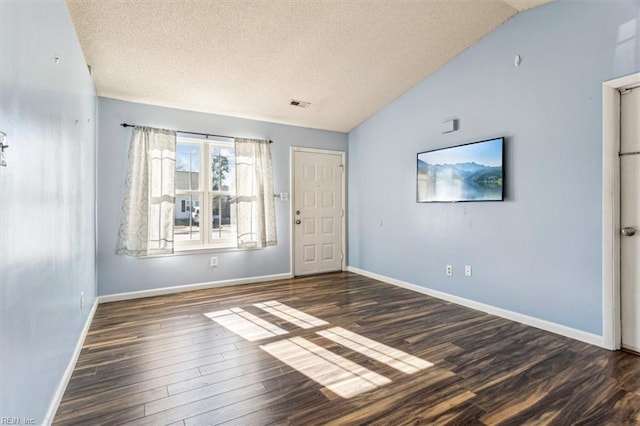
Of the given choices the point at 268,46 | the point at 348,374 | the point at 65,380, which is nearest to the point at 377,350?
the point at 348,374

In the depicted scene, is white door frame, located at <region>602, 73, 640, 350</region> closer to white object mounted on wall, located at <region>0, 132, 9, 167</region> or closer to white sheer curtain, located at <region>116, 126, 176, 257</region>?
white object mounted on wall, located at <region>0, 132, 9, 167</region>

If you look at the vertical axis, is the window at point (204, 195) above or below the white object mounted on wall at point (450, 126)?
below

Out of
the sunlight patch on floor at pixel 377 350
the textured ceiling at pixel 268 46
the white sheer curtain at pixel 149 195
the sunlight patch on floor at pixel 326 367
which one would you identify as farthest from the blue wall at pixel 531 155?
the white sheer curtain at pixel 149 195

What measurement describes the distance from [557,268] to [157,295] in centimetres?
459

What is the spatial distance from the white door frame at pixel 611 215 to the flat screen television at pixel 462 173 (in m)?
0.87

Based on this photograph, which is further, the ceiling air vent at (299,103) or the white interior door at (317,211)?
the white interior door at (317,211)

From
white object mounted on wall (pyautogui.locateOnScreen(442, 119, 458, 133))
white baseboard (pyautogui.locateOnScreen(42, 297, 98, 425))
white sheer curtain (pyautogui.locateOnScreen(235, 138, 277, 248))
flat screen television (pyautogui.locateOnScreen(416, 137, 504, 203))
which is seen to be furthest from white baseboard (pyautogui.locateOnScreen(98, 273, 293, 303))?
white object mounted on wall (pyautogui.locateOnScreen(442, 119, 458, 133))

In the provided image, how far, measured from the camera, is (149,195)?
4.21 m

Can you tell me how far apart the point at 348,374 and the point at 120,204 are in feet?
11.5

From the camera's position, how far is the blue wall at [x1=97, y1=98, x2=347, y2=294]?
4.04 metres

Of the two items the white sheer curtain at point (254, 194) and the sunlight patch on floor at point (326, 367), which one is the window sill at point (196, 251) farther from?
the sunlight patch on floor at point (326, 367)

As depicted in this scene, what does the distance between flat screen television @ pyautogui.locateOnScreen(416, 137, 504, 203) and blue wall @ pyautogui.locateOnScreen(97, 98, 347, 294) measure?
6.92ft

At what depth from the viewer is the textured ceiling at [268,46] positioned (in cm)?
288

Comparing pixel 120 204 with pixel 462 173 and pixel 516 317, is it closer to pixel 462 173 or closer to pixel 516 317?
pixel 462 173
